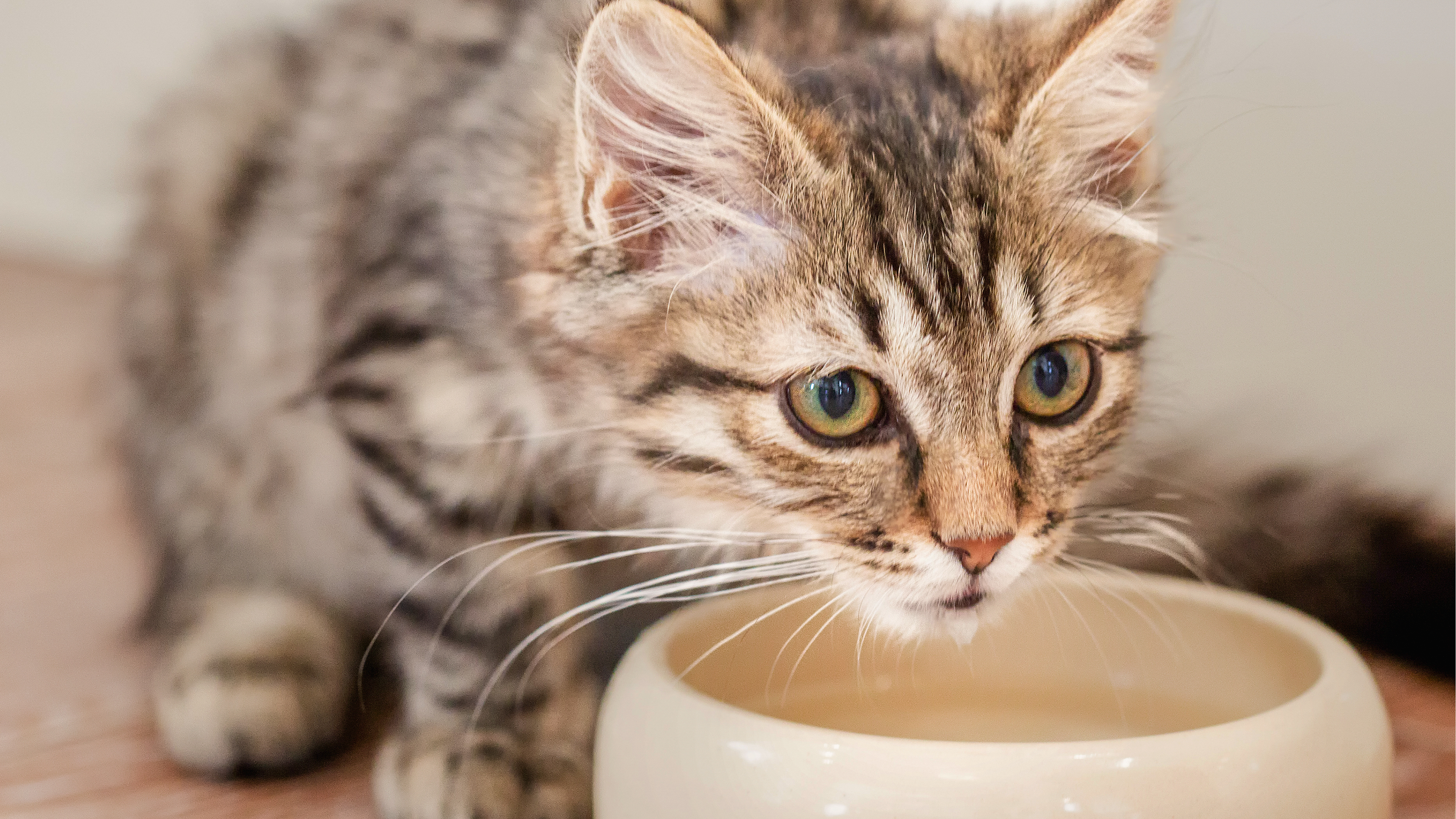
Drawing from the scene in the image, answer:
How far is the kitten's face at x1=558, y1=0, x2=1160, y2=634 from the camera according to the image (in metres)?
0.66

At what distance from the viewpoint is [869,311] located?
67 centimetres

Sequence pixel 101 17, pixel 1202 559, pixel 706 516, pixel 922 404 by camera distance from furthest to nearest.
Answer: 1. pixel 101 17
2. pixel 1202 559
3. pixel 706 516
4. pixel 922 404

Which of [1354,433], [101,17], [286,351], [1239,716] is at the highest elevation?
[101,17]

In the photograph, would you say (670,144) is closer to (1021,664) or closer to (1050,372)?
(1050,372)

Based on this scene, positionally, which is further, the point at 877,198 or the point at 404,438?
the point at 404,438

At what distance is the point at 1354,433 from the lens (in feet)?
3.33

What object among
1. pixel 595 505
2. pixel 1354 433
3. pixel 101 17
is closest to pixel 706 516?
pixel 595 505

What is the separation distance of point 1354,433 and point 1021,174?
0.48m

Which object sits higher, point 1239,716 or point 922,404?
point 922,404

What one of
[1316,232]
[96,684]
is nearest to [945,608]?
[1316,232]

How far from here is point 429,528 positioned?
32.6 inches

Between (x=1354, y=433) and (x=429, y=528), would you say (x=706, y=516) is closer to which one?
(x=429, y=528)

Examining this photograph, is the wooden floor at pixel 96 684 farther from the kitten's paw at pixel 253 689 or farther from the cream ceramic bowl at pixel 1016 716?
the cream ceramic bowl at pixel 1016 716

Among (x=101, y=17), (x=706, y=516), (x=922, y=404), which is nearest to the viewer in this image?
(x=922, y=404)
